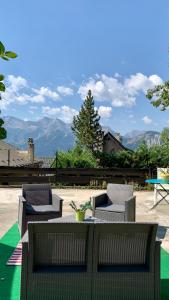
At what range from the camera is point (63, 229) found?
3.05 metres

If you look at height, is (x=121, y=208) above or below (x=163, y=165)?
below

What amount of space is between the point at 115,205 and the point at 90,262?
11.9 ft

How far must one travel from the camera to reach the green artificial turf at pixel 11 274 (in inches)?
139

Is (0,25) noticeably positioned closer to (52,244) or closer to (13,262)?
(52,244)

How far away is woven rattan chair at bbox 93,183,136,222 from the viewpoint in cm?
612

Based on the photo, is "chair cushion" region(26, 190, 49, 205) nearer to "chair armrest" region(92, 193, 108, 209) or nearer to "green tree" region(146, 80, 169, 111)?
"chair armrest" region(92, 193, 108, 209)

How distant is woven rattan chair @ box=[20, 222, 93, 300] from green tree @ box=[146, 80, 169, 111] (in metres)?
10.4

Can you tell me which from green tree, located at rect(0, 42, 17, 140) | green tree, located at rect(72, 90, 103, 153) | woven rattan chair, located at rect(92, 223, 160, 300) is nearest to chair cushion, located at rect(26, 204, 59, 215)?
woven rattan chair, located at rect(92, 223, 160, 300)

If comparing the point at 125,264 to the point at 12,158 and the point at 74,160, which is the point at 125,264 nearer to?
the point at 74,160

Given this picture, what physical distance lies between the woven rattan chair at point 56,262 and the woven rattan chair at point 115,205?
3.00 meters

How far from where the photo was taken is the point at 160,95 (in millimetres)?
13070

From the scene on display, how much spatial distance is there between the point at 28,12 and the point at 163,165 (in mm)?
8676

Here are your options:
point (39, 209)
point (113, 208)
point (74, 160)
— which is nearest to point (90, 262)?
point (39, 209)

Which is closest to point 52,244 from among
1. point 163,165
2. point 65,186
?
point 65,186
